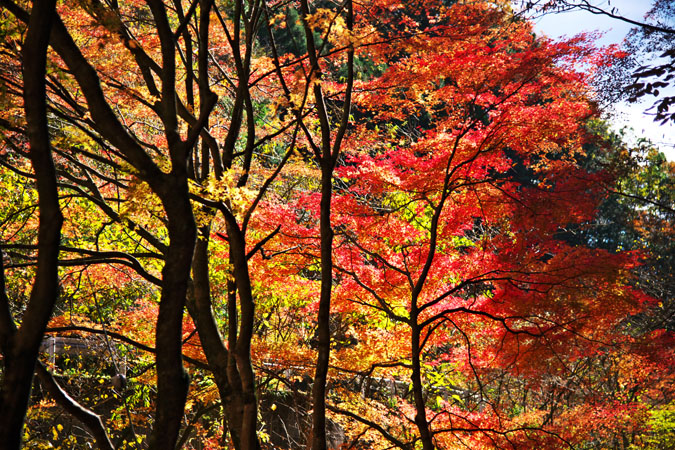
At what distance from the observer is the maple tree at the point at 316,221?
11.7 ft

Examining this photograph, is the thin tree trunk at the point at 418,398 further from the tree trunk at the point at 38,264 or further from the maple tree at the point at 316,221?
the tree trunk at the point at 38,264

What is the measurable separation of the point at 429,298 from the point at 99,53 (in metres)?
5.51

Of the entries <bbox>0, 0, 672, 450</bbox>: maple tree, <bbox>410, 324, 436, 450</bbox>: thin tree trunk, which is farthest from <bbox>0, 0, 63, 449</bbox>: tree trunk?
<bbox>410, 324, 436, 450</bbox>: thin tree trunk

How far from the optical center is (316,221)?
12.3 m

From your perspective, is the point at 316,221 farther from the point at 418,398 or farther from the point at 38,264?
the point at 38,264

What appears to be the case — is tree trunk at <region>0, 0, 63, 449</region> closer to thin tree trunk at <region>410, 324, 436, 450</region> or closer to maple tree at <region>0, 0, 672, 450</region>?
maple tree at <region>0, 0, 672, 450</region>

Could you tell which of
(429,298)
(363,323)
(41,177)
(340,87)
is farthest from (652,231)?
(41,177)

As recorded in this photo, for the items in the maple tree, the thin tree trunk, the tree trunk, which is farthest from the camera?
the thin tree trunk

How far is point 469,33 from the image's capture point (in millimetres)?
6137

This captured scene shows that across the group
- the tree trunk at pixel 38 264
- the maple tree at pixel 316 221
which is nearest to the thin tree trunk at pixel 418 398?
the maple tree at pixel 316 221

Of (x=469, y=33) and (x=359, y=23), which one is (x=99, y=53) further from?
(x=469, y=33)

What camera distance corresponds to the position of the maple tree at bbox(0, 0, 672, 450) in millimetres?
3557

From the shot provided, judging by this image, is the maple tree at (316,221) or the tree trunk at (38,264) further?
the maple tree at (316,221)

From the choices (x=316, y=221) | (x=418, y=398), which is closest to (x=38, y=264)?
(x=418, y=398)
